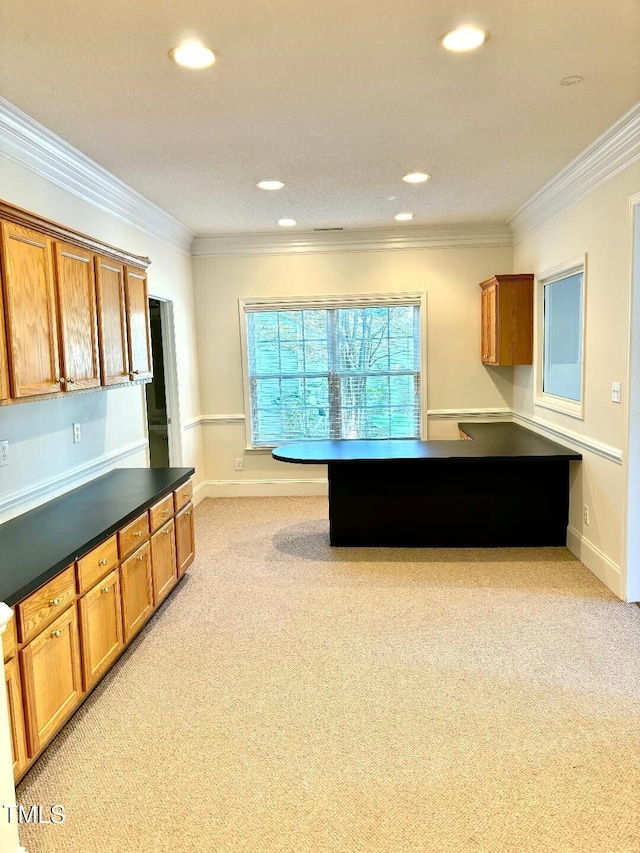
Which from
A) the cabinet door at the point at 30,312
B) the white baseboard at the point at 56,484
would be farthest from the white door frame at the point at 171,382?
the cabinet door at the point at 30,312

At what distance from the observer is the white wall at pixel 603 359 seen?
3.48 metres

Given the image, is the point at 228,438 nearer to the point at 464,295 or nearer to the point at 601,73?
the point at 464,295

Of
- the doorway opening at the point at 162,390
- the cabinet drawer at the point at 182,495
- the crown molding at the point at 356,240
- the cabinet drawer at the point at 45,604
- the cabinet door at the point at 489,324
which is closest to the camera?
the cabinet drawer at the point at 45,604

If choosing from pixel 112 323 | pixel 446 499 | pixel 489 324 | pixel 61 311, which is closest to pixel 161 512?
pixel 112 323

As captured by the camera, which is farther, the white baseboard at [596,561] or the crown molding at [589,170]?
the white baseboard at [596,561]

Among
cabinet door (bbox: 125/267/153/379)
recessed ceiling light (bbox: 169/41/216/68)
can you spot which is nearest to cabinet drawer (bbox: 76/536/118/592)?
cabinet door (bbox: 125/267/153/379)

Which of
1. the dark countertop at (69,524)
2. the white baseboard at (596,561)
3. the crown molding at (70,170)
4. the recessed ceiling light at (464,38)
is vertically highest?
the recessed ceiling light at (464,38)

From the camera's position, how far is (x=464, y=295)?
19.9ft

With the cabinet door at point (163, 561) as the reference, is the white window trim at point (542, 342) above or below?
above

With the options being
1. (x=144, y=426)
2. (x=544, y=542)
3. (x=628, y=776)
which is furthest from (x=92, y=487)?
(x=544, y=542)

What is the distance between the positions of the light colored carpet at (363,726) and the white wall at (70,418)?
99 centimetres

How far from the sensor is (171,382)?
5.63 m

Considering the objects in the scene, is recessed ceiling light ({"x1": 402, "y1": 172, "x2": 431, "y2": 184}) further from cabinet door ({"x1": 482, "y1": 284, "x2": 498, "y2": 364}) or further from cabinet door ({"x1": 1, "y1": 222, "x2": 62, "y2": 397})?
cabinet door ({"x1": 1, "y1": 222, "x2": 62, "y2": 397})

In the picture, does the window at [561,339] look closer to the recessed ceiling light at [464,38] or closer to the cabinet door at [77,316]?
the recessed ceiling light at [464,38]
